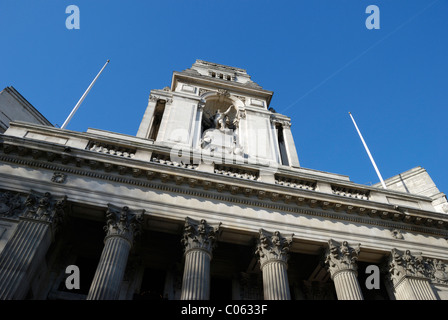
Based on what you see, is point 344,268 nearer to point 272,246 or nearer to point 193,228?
point 272,246

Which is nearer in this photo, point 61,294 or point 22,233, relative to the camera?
point 22,233

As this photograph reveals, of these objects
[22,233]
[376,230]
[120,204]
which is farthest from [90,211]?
[376,230]

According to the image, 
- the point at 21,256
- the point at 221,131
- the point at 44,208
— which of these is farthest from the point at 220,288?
the point at 221,131

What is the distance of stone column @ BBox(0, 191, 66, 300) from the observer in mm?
11703

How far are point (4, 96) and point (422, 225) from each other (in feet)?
90.0

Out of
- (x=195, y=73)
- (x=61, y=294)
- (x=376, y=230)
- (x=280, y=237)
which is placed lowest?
(x=61, y=294)

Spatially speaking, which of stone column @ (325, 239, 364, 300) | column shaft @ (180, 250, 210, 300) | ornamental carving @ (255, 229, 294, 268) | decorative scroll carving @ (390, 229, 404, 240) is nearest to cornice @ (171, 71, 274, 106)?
decorative scroll carving @ (390, 229, 404, 240)

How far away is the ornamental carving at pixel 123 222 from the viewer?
45.5ft

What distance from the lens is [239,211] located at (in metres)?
15.8

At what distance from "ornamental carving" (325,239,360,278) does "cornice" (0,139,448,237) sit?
4.86 feet

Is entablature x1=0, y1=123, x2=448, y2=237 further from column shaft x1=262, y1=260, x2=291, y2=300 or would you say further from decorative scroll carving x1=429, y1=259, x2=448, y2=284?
column shaft x1=262, y1=260, x2=291, y2=300

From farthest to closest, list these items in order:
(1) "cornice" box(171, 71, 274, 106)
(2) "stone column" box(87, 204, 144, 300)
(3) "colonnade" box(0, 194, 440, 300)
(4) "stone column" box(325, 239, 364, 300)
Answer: (1) "cornice" box(171, 71, 274, 106)
(4) "stone column" box(325, 239, 364, 300)
(3) "colonnade" box(0, 194, 440, 300)
(2) "stone column" box(87, 204, 144, 300)

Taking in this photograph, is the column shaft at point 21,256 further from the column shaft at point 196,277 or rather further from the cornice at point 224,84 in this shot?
the cornice at point 224,84
